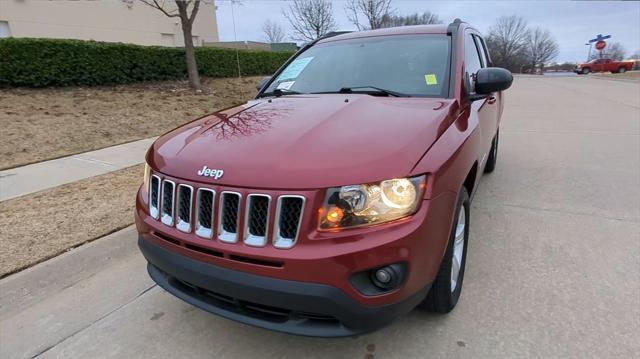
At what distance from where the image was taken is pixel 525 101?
14914mm

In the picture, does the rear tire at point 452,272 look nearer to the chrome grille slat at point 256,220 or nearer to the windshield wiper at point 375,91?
the windshield wiper at point 375,91

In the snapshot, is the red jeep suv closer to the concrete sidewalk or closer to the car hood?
the car hood

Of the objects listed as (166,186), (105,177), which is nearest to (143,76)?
(105,177)

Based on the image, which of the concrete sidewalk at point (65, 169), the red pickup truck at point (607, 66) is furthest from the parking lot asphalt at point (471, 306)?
the red pickup truck at point (607, 66)

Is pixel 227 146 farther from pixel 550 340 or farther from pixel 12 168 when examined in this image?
pixel 12 168

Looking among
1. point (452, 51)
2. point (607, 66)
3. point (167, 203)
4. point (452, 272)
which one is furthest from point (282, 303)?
point (607, 66)

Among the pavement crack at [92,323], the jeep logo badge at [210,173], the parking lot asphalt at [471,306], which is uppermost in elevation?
the jeep logo badge at [210,173]

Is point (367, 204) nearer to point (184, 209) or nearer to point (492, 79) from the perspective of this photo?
point (184, 209)

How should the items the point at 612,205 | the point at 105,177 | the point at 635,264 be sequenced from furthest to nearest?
1. the point at 105,177
2. the point at 612,205
3. the point at 635,264

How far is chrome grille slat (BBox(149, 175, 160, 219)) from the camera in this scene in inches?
90.5

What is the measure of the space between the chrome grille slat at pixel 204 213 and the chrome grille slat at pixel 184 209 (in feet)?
0.23

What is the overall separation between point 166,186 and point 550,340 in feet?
7.23

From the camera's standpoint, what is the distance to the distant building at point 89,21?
18812 millimetres

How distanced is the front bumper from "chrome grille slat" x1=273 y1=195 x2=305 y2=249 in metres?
0.17
